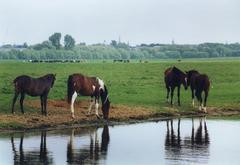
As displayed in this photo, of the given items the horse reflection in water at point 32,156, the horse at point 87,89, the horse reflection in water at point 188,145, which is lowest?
the horse reflection in water at point 188,145

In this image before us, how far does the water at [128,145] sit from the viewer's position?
19.5 m

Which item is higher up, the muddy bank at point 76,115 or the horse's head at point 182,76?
the horse's head at point 182,76

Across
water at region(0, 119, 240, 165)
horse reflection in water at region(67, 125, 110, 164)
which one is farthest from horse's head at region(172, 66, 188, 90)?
horse reflection in water at region(67, 125, 110, 164)

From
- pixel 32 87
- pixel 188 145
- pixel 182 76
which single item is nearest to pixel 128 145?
pixel 188 145

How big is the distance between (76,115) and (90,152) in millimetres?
8989

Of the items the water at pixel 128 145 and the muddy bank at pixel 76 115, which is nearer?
the water at pixel 128 145

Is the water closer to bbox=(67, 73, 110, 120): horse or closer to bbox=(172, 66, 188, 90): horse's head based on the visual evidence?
bbox=(67, 73, 110, 120): horse

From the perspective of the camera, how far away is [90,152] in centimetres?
2098

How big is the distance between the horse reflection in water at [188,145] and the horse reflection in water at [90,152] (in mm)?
A: 2222

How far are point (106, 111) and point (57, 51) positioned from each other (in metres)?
153

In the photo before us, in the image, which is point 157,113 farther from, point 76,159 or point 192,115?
point 76,159

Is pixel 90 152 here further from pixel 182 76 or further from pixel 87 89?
pixel 182 76

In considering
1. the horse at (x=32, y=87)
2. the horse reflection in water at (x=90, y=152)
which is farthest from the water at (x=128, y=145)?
the horse at (x=32, y=87)

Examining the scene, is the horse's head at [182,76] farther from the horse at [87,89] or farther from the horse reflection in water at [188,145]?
the horse reflection in water at [188,145]
